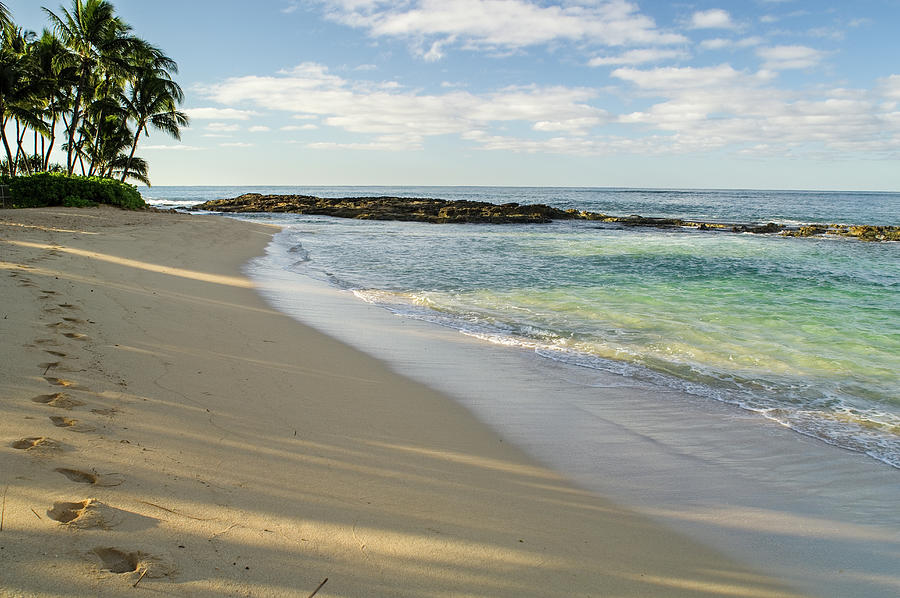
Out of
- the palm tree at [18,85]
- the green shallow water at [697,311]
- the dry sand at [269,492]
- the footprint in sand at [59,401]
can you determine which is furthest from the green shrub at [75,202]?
the footprint in sand at [59,401]

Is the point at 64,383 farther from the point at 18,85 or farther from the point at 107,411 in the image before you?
the point at 18,85

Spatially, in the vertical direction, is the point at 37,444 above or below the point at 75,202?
below

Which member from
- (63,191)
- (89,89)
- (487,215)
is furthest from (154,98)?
(487,215)

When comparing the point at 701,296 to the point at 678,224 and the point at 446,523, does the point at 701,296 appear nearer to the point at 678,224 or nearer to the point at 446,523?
the point at 446,523

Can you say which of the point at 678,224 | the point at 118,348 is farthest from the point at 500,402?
the point at 678,224

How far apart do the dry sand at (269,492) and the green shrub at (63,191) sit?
20047 millimetres

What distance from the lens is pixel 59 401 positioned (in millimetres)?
3121

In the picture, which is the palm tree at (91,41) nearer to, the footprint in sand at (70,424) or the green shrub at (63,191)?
the green shrub at (63,191)

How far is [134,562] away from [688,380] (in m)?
5.06

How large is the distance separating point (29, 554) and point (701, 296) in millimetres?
10936

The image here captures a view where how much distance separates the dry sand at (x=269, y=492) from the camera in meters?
2.01

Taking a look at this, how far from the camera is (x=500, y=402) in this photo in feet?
15.1

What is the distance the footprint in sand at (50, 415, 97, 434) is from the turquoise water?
4.54m

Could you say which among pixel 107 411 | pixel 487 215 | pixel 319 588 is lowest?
pixel 319 588
